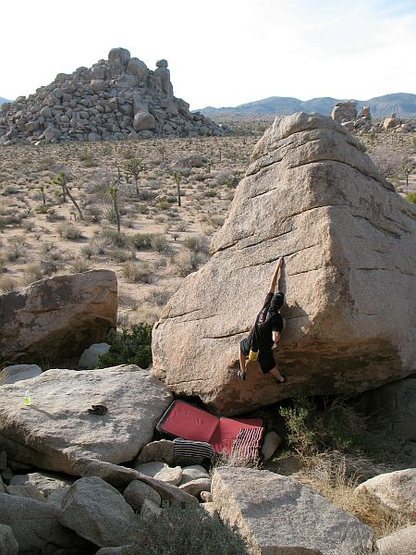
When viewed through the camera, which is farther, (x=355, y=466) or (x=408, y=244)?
(x=408, y=244)

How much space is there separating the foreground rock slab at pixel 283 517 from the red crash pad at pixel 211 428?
173 centimetres

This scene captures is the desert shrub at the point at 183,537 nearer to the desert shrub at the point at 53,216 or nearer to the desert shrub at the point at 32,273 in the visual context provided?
the desert shrub at the point at 32,273

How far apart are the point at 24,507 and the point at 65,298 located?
5.80m

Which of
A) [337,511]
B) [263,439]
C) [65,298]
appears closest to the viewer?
[337,511]

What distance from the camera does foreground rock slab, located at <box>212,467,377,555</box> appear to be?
437 centimetres

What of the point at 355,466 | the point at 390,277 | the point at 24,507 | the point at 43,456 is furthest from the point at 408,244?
the point at 24,507

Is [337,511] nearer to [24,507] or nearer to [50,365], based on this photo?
[24,507]

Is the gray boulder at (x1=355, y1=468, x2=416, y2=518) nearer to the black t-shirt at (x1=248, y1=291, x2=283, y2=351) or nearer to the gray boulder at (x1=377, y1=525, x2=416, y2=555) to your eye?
the gray boulder at (x1=377, y1=525, x2=416, y2=555)

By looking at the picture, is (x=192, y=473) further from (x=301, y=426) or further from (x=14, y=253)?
(x=14, y=253)

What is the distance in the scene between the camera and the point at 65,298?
10000 mm

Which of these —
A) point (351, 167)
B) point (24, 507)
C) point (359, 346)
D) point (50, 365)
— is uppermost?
point (351, 167)

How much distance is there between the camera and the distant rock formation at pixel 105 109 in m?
57.2

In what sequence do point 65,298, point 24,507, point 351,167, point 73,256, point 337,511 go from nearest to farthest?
point 24,507, point 337,511, point 351,167, point 65,298, point 73,256

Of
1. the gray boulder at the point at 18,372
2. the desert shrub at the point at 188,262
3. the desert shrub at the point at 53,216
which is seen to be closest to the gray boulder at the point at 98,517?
the gray boulder at the point at 18,372
